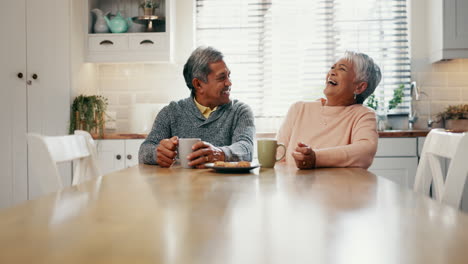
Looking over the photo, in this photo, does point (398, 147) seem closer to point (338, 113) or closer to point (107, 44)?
point (338, 113)

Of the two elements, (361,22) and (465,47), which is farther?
(361,22)

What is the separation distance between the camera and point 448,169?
121 cm

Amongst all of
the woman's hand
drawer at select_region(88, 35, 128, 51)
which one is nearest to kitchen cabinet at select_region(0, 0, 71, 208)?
drawer at select_region(88, 35, 128, 51)

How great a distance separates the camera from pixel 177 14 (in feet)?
13.0

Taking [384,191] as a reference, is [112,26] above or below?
above

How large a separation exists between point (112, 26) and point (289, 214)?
333 cm

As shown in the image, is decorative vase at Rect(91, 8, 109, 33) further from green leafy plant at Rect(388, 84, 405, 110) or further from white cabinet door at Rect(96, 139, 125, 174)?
green leafy plant at Rect(388, 84, 405, 110)

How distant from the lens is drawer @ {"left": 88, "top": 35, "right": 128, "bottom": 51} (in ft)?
12.2

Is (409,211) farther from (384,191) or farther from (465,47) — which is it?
(465,47)

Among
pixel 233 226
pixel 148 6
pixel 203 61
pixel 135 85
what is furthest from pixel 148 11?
pixel 233 226

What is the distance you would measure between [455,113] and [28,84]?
3211 mm

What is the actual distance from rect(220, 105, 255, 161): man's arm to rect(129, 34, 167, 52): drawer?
175 cm

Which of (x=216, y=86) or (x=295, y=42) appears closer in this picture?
(x=216, y=86)

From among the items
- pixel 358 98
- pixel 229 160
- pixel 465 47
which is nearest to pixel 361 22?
pixel 465 47
